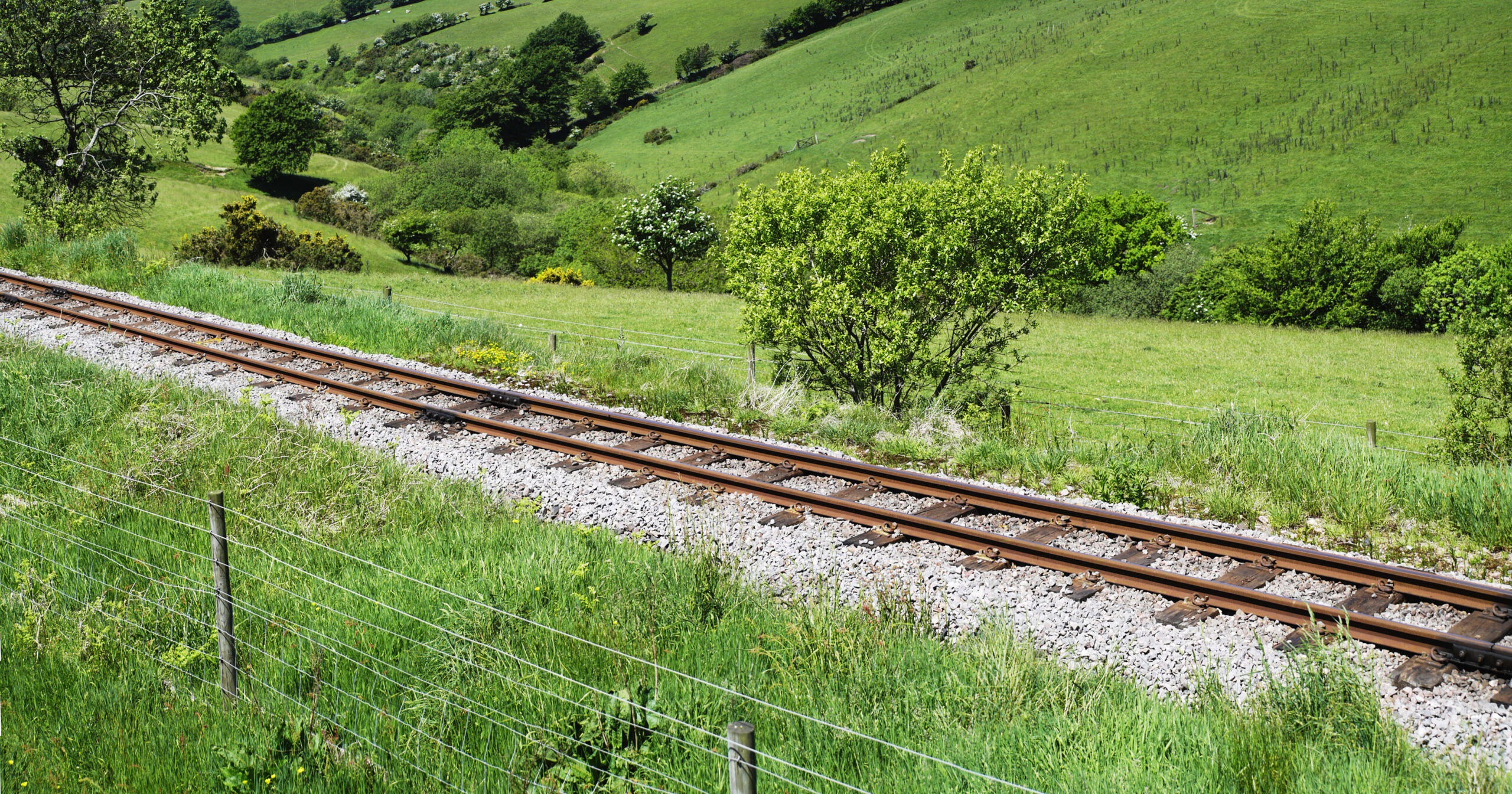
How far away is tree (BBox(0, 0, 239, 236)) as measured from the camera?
1326 inches

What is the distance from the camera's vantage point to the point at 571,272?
5591cm

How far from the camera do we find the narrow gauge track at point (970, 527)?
263 inches

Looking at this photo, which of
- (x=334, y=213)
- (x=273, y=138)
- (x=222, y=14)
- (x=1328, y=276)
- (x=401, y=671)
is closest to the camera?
(x=401, y=671)

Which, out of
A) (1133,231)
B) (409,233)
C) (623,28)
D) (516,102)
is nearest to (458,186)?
(409,233)

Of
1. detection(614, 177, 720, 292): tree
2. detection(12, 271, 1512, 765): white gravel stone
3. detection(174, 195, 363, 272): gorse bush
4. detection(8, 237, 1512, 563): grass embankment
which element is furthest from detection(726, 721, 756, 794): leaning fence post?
detection(614, 177, 720, 292): tree

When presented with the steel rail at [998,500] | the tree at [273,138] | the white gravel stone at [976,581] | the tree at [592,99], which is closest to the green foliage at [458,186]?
the tree at [273,138]

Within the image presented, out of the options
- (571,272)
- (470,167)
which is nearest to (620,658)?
(571,272)

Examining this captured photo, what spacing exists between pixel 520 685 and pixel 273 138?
82.8 m

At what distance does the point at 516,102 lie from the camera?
13062cm

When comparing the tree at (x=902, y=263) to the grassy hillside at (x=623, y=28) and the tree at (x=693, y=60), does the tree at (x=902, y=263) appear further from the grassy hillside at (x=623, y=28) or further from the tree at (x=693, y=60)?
the grassy hillside at (x=623, y=28)

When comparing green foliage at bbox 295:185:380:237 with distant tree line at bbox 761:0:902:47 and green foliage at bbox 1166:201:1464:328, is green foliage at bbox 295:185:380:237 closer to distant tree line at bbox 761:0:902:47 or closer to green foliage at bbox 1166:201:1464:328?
green foliage at bbox 1166:201:1464:328

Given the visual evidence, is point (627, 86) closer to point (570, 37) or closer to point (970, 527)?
point (570, 37)

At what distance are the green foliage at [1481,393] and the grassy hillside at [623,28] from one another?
150 metres

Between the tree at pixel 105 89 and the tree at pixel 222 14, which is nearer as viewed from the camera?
the tree at pixel 105 89
